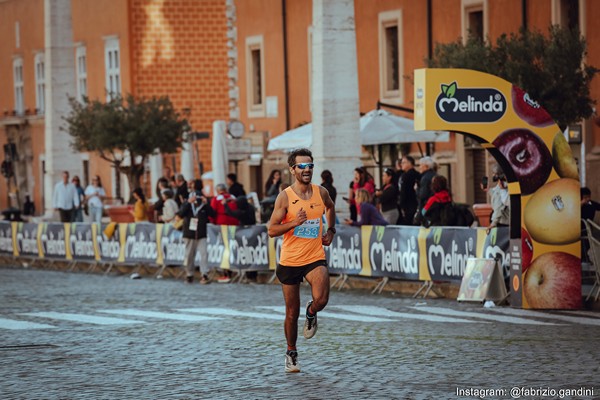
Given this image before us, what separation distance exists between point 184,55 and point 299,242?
144 feet

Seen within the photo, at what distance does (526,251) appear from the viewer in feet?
69.2

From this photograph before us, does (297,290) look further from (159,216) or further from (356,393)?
(159,216)

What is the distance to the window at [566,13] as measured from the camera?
34312 mm

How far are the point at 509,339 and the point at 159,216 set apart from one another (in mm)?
16237

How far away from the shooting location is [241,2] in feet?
157

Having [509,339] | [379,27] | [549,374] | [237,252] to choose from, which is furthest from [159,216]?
[549,374]

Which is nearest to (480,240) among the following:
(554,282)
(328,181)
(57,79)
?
(554,282)

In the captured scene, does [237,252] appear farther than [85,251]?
No

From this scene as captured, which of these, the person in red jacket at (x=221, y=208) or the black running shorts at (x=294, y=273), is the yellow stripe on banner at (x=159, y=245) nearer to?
the person in red jacket at (x=221, y=208)

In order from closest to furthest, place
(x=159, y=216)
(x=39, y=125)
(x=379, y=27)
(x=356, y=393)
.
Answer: (x=356, y=393)
(x=159, y=216)
(x=379, y=27)
(x=39, y=125)

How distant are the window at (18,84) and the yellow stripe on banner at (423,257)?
158 feet

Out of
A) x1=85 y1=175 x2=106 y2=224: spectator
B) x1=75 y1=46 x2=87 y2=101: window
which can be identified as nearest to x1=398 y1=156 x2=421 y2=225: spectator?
x1=85 y1=175 x2=106 y2=224: spectator

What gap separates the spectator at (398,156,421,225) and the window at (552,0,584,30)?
30.7ft

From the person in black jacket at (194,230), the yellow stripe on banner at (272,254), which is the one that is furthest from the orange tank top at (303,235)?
the person in black jacket at (194,230)
